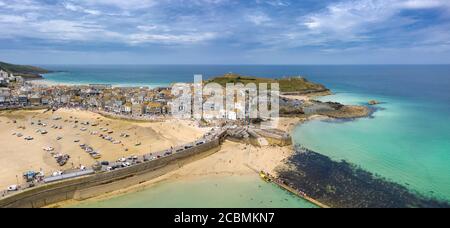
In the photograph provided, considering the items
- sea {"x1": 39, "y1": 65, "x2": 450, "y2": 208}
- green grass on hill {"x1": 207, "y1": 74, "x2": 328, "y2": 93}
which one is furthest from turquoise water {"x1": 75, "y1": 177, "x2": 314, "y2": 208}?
green grass on hill {"x1": 207, "y1": 74, "x2": 328, "y2": 93}

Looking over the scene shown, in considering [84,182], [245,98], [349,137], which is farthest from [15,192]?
[245,98]

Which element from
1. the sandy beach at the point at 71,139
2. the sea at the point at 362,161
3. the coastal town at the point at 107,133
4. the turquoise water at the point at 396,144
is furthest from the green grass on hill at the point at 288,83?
the sandy beach at the point at 71,139

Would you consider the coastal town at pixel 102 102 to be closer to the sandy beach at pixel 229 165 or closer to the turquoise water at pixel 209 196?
the sandy beach at pixel 229 165

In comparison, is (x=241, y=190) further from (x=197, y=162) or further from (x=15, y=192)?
(x=15, y=192)

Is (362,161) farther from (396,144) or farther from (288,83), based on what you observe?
(288,83)

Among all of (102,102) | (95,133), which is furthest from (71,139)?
(102,102)
